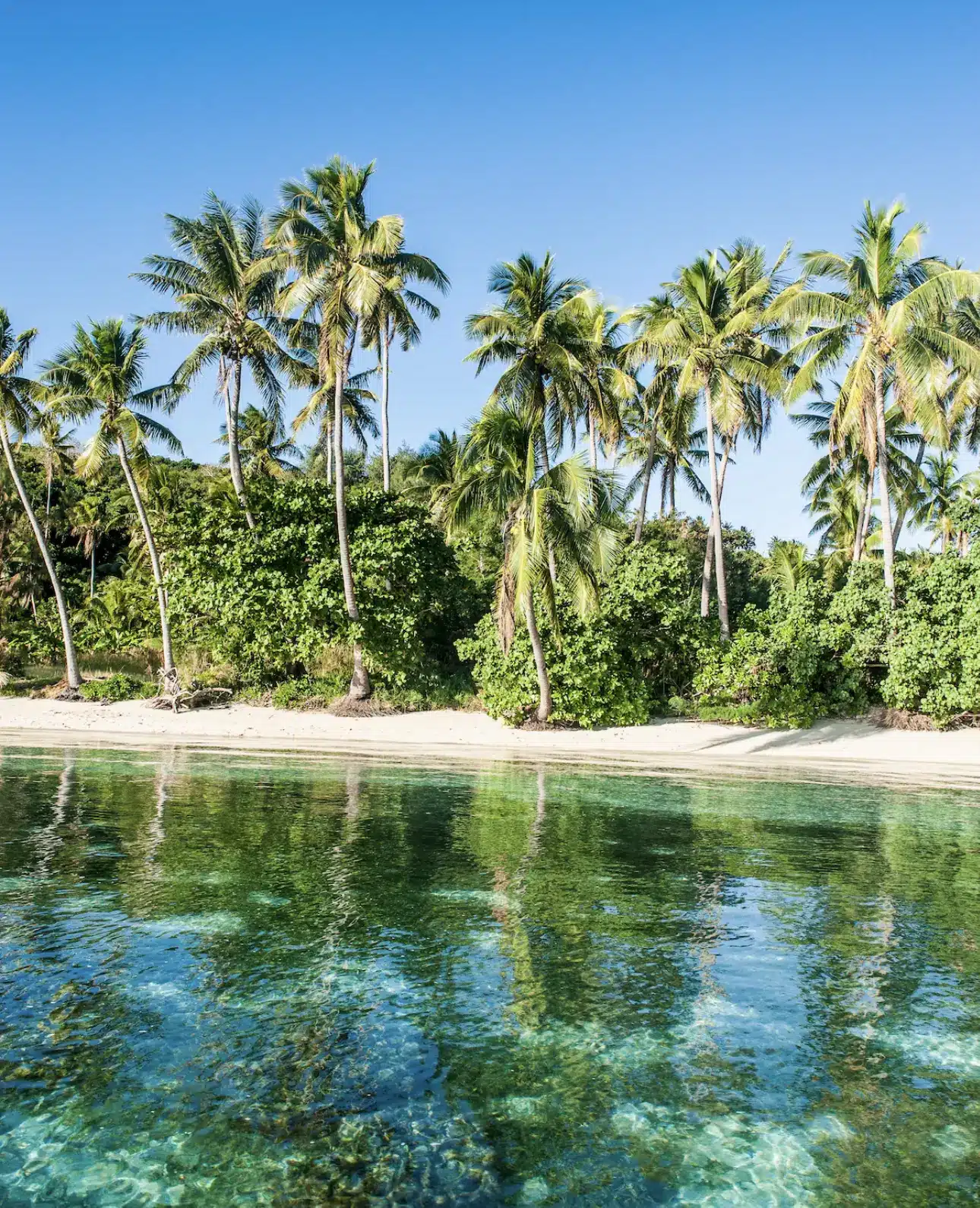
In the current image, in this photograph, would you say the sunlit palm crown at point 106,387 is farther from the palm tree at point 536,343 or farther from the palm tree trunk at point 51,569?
the palm tree at point 536,343

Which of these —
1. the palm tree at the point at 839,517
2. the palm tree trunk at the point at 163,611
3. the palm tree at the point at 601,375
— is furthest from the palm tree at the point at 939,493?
the palm tree trunk at the point at 163,611

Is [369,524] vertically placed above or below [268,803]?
above

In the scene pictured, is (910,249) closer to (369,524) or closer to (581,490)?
(581,490)

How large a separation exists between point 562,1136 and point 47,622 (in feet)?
111

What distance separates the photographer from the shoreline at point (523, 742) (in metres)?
18.0

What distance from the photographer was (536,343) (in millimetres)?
23094

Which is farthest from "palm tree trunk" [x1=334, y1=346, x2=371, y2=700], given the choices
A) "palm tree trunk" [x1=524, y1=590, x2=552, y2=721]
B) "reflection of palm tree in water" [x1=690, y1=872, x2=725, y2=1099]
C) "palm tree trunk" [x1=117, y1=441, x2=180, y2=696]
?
"reflection of palm tree in water" [x1=690, y1=872, x2=725, y2=1099]

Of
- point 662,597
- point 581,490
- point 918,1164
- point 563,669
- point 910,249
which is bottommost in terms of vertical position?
point 918,1164

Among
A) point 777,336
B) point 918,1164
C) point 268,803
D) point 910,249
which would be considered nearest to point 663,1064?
point 918,1164

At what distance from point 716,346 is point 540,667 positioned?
11.2m

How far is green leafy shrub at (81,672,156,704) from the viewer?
88.6 ft

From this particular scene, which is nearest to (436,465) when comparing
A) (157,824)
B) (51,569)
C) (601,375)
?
(601,375)

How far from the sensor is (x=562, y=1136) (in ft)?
13.5

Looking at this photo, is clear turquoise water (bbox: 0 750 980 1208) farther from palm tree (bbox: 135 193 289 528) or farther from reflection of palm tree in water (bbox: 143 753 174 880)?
palm tree (bbox: 135 193 289 528)
